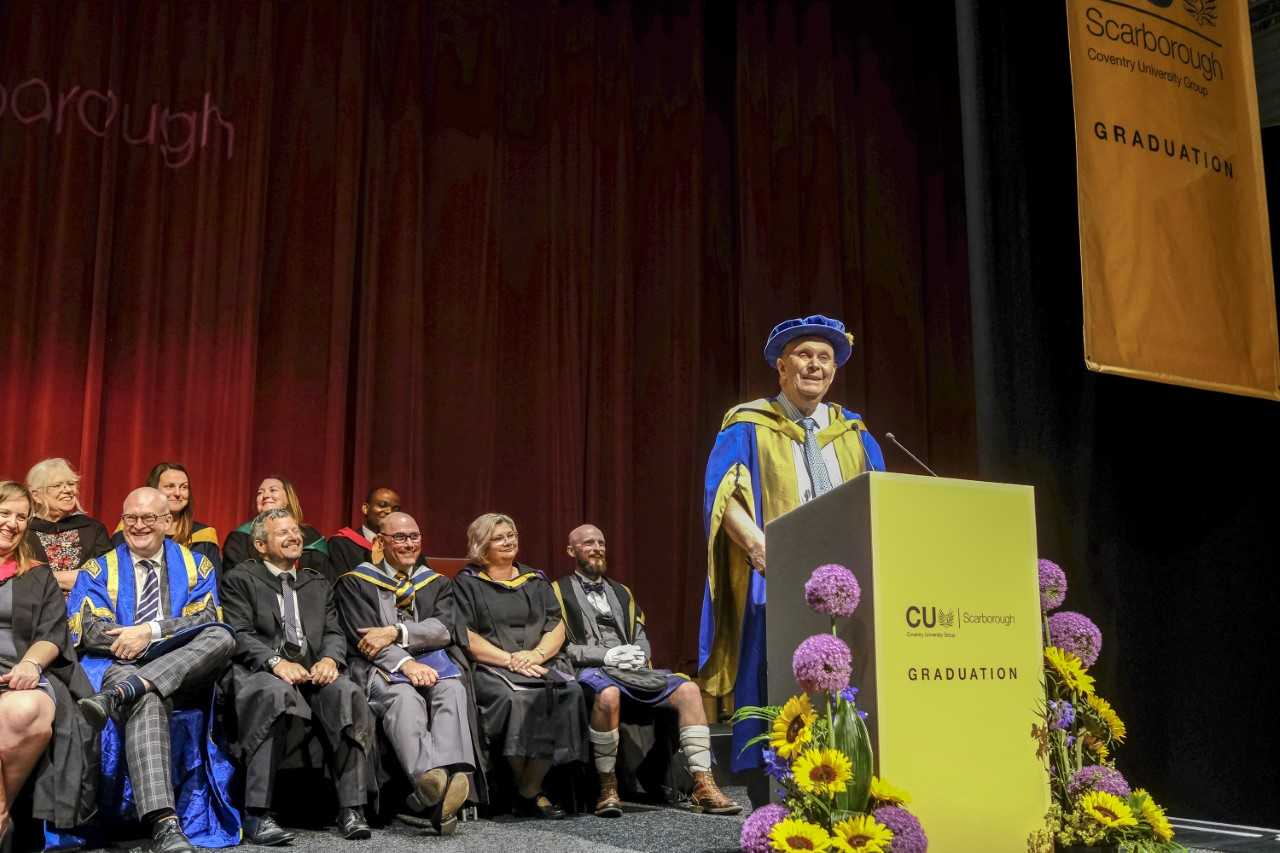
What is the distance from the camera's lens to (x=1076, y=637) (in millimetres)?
2617

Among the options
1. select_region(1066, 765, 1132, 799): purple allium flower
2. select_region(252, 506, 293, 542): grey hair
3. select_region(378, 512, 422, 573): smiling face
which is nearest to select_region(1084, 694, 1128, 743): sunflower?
select_region(1066, 765, 1132, 799): purple allium flower

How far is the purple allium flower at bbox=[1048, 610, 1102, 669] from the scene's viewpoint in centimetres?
260

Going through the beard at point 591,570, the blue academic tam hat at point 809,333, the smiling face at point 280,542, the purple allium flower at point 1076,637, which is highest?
the blue academic tam hat at point 809,333

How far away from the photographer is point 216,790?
161 inches

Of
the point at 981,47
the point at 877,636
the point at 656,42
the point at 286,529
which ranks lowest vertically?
the point at 877,636

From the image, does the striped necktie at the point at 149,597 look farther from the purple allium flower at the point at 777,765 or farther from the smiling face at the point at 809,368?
the purple allium flower at the point at 777,765

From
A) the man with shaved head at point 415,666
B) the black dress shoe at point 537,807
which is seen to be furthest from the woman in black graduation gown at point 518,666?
the man with shaved head at point 415,666

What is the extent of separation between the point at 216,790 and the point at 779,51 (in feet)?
18.9

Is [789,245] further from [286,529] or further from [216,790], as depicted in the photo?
[216,790]

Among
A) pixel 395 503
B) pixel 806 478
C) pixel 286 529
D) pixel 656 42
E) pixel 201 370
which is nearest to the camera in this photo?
pixel 806 478

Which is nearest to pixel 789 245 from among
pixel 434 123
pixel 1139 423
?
pixel 434 123

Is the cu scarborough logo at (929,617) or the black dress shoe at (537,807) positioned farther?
the black dress shoe at (537,807)

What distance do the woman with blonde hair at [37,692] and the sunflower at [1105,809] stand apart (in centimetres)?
293

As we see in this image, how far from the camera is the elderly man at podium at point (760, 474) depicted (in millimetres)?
3588
